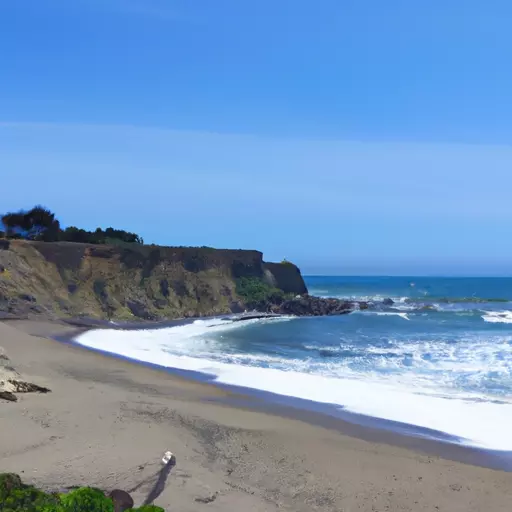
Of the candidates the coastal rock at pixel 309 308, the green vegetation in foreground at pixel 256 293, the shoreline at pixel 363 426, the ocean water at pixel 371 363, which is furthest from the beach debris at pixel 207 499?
the green vegetation in foreground at pixel 256 293

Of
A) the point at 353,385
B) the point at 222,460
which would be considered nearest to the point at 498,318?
the point at 353,385

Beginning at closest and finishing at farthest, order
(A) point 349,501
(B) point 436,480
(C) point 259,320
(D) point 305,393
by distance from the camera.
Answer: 1. (A) point 349,501
2. (B) point 436,480
3. (D) point 305,393
4. (C) point 259,320

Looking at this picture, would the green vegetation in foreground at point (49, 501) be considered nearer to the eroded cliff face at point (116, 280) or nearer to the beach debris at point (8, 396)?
the beach debris at point (8, 396)

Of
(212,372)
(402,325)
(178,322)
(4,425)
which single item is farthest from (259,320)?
(4,425)

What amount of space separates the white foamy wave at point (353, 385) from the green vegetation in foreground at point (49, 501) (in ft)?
23.9

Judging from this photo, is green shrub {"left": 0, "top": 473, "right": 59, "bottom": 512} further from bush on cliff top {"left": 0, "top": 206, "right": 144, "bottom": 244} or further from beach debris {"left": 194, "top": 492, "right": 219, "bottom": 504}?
bush on cliff top {"left": 0, "top": 206, "right": 144, "bottom": 244}

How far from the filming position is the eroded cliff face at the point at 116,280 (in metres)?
35.3

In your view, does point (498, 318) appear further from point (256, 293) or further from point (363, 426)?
point (363, 426)

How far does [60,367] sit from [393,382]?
9169 millimetres

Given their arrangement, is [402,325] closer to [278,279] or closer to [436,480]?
[278,279]

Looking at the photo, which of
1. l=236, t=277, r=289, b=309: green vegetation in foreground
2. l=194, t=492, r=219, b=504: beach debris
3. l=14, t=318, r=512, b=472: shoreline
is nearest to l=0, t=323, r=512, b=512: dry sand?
l=194, t=492, r=219, b=504: beach debris

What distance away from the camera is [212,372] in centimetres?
1791

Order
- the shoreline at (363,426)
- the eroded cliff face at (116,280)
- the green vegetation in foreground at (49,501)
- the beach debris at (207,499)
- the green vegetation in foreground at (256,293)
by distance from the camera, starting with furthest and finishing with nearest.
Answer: the green vegetation in foreground at (256,293), the eroded cliff face at (116,280), the shoreline at (363,426), the beach debris at (207,499), the green vegetation in foreground at (49,501)

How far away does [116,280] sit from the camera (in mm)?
41188
